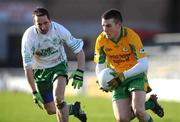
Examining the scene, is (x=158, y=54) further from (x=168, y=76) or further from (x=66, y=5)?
(x=66, y=5)

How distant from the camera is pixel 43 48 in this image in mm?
14891

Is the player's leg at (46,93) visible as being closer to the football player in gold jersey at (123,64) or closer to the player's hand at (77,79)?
the player's hand at (77,79)

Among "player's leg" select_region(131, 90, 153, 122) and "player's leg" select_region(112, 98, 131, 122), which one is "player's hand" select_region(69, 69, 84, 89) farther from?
"player's leg" select_region(131, 90, 153, 122)

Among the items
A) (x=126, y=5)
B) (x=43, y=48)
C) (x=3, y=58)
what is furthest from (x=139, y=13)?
(x=43, y=48)

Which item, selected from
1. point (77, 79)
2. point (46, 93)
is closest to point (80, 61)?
point (77, 79)

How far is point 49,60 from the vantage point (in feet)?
49.4

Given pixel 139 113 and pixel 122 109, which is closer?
pixel 139 113

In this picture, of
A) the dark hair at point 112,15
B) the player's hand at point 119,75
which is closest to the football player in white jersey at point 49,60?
the player's hand at point 119,75

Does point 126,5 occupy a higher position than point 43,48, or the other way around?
point 43,48

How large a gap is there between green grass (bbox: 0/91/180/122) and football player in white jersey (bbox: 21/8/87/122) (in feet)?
12.3

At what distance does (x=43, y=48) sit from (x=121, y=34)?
73.1 inches

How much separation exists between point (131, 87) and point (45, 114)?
914 cm

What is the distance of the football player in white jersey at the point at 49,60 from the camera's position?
14480 mm

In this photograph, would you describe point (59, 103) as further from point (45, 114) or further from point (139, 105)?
point (45, 114)
